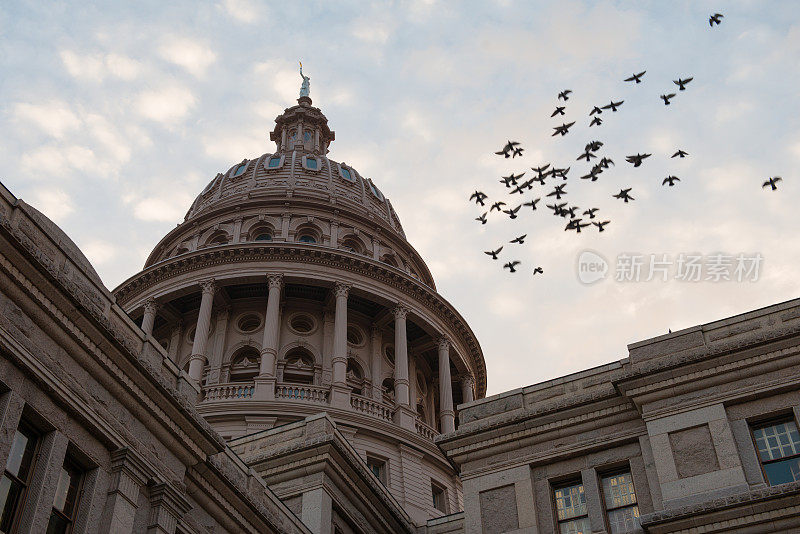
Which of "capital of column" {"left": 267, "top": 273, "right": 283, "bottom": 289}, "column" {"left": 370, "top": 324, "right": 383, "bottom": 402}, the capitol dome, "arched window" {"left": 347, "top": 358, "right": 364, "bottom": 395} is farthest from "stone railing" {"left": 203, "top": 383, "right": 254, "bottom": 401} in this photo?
"column" {"left": 370, "top": 324, "right": 383, "bottom": 402}

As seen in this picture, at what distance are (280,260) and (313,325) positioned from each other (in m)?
4.13

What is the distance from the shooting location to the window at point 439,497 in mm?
48031

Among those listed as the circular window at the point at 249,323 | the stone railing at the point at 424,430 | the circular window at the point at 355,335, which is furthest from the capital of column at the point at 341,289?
the stone railing at the point at 424,430

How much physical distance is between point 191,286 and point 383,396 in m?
12.5

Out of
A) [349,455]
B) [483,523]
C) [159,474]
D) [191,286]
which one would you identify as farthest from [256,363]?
[159,474]

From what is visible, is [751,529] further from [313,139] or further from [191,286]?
[313,139]

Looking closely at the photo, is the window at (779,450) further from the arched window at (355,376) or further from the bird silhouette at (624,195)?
the arched window at (355,376)

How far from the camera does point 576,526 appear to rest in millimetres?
23172

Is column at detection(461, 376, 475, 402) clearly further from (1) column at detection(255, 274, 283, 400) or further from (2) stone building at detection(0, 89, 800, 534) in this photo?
(2) stone building at detection(0, 89, 800, 534)

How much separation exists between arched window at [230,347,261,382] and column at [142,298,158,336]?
5.27 meters

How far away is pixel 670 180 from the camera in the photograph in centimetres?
2630

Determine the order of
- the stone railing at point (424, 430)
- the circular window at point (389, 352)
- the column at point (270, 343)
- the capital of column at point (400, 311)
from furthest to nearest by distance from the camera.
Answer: the circular window at point (389, 352) < the capital of column at point (400, 311) < the stone railing at point (424, 430) < the column at point (270, 343)

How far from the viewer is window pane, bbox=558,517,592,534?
23.0 metres

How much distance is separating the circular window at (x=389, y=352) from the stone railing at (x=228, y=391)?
961 centimetres
